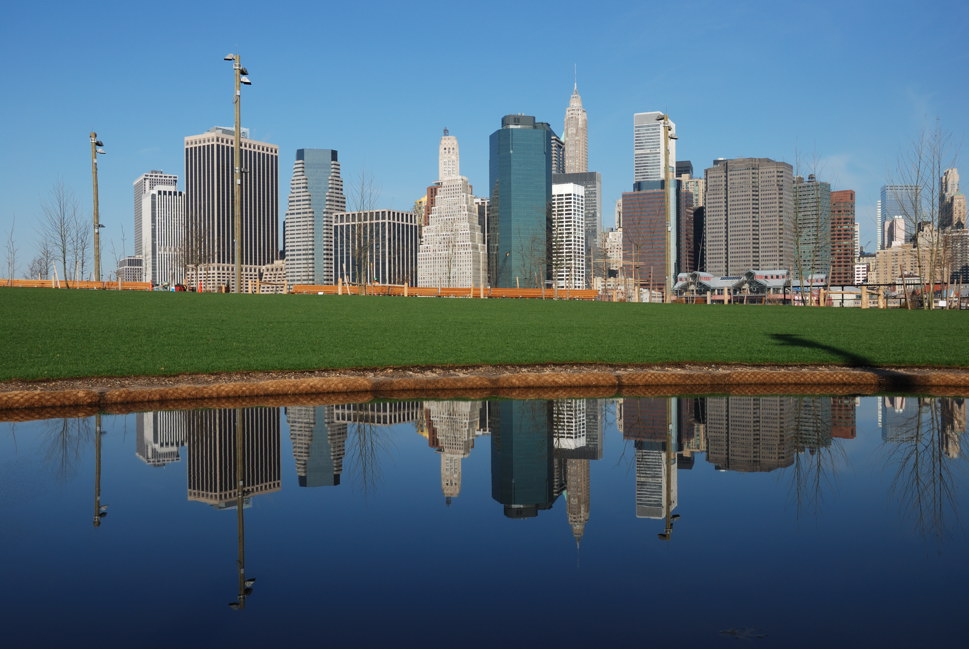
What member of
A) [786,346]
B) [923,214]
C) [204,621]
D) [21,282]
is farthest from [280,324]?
[923,214]

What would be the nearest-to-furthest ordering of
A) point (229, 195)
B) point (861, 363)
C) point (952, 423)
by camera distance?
point (952, 423) < point (861, 363) < point (229, 195)

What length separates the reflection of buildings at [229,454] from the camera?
599 centimetres

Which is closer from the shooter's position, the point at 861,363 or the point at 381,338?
the point at 861,363

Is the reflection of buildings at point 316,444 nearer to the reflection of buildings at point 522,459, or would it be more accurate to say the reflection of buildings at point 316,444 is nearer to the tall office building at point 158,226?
the reflection of buildings at point 522,459

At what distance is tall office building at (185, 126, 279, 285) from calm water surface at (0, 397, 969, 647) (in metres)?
133

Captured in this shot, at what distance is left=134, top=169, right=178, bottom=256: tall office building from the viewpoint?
171250mm

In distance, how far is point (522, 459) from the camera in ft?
23.6

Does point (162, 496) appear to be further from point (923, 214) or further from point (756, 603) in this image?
point (923, 214)

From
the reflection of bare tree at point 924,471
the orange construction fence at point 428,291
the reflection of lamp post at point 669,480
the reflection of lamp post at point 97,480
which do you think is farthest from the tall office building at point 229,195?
the reflection of bare tree at point 924,471

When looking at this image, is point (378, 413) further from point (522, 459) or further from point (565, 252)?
point (565, 252)

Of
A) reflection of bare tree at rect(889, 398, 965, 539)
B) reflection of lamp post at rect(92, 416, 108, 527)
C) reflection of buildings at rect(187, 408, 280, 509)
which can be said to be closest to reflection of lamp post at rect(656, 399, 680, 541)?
reflection of bare tree at rect(889, 398, 965, 539)

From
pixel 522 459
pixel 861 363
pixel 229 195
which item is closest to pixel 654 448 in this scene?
pixel 522 459

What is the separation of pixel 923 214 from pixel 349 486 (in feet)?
154

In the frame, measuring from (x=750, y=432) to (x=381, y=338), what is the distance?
9518 mm
